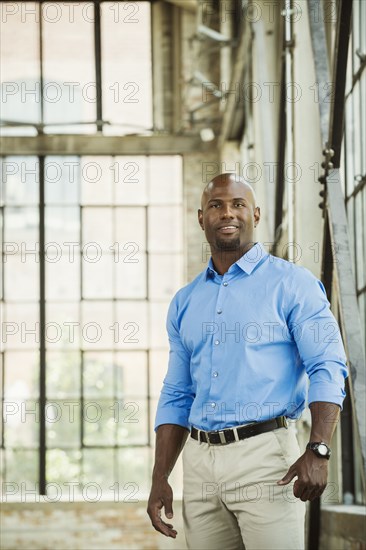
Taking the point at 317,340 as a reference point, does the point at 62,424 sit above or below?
below

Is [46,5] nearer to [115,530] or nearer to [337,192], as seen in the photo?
[115,530]

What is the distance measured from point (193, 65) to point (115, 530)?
4322 mm

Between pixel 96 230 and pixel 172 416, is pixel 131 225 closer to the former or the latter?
pixel 96 230

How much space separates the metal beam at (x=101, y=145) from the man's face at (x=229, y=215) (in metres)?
7.76

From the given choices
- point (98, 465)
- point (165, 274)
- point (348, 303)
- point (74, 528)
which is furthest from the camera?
point (165, 274)

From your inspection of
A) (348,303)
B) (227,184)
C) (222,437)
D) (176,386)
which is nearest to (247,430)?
(222,437)

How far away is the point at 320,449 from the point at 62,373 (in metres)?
8.08

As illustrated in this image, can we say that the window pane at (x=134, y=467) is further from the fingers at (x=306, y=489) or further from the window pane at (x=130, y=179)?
the fingers at (x=306, y=489)

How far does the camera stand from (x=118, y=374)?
33.8 feet

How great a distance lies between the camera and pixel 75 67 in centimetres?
1058

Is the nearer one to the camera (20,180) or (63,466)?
(63,466)

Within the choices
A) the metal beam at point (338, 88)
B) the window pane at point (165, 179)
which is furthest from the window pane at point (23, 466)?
the metal beam at point (338, 88)

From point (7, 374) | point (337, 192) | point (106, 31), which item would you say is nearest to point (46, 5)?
point (106, 31)

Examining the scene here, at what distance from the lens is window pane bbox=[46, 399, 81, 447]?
10.1m
